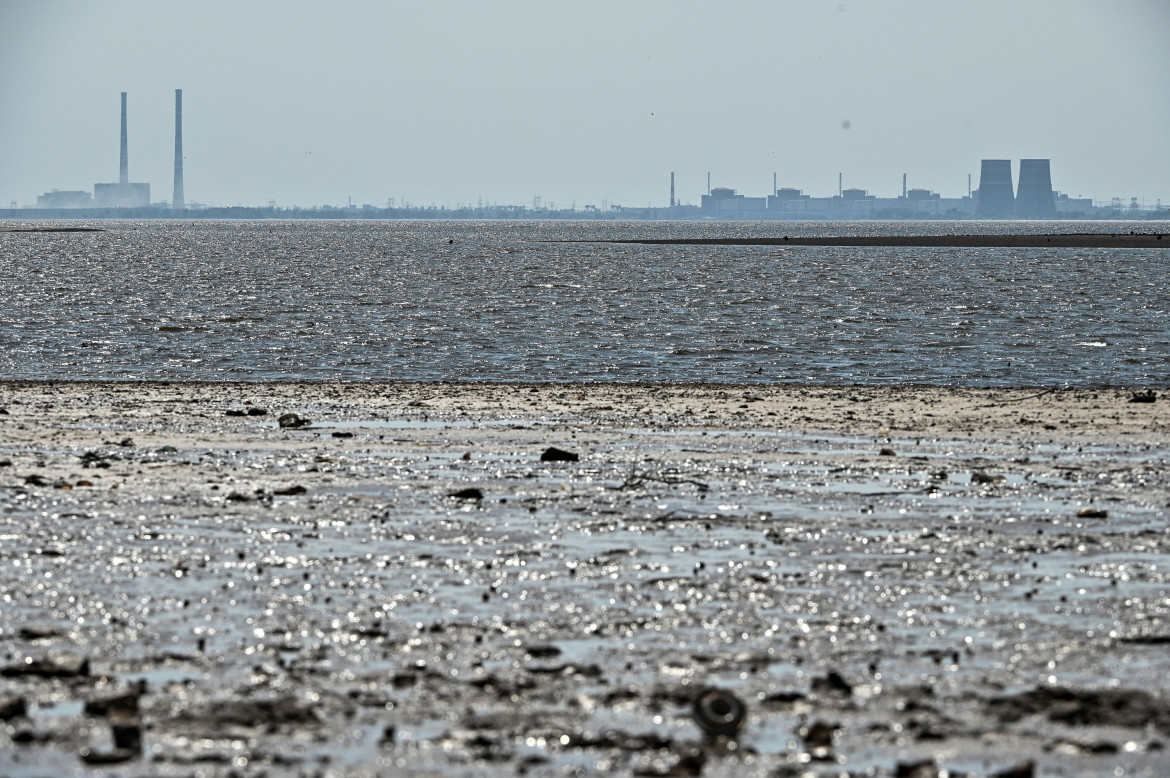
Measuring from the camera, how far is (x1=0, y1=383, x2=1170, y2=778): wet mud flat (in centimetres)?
913

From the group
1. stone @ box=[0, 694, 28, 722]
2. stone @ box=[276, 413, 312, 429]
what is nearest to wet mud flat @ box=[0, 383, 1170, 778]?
stone @ box=[0, 694, 28, 722]

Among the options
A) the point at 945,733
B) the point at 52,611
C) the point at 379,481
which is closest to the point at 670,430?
the point at 379,481

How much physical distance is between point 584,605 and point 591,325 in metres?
46.4

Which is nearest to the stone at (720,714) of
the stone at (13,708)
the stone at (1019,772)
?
the stone at (1019,772)

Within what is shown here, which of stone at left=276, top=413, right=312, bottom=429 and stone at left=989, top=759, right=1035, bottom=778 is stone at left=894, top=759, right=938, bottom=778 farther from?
stone at left=276, top=413, right=312, bottom=429

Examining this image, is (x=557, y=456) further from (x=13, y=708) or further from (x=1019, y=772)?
(x=1019, y=772)

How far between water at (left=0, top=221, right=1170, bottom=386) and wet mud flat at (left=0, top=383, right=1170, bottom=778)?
17.6 metres

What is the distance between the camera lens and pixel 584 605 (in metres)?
12.7

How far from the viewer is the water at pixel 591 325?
42219mm

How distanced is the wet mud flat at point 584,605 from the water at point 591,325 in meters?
17.6

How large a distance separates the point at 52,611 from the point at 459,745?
4.71 metres

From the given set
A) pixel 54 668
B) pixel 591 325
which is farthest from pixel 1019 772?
Result: pixel 591 325

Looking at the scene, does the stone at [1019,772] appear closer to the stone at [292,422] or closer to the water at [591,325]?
the stone at [292,422]

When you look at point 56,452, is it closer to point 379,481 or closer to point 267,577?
point 379,481
